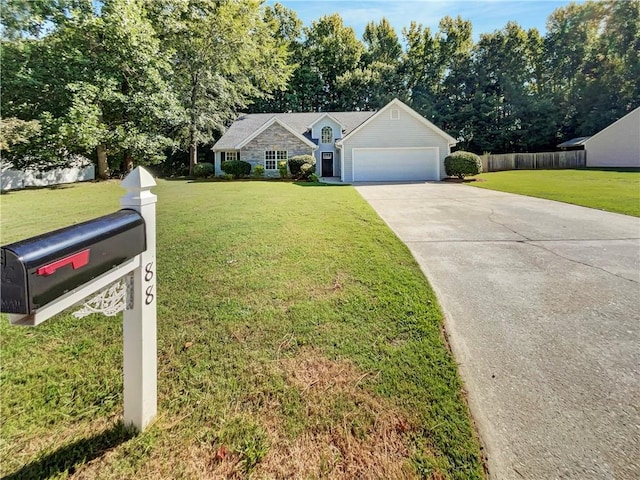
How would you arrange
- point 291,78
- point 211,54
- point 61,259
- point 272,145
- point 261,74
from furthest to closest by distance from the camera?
point 291,78
point 261,74
point 211,54
point 272,145
point 61,259

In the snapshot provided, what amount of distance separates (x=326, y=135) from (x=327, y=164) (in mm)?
2044

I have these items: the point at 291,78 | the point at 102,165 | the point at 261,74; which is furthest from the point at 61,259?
the point at 291,78

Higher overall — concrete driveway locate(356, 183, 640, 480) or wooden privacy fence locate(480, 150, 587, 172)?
wooden privacy fence locate(480, 150, 587, 172)

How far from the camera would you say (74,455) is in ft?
6.43

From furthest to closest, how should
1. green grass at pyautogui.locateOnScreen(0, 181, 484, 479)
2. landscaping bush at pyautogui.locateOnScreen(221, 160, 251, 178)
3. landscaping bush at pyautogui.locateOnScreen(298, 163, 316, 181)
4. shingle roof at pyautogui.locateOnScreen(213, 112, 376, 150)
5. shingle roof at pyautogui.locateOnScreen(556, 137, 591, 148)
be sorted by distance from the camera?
shingle roof at pyautogui.locateOnScreen(556, 137, 591, 148)
shingle roof at pyautogui.locateOnScreen(213, 112, 376, 150)
landscaping bush at pyautogui.locateOnScreen(221, 160, 251, 178)
landscaping bush at pyautogui.locateOnScreen(298, 163, 316, 181)
green grass at pyautogui.locateOnScreen(0, 181, 484, 479)

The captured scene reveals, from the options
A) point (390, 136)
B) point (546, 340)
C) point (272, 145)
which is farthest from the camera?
point (272, 145)

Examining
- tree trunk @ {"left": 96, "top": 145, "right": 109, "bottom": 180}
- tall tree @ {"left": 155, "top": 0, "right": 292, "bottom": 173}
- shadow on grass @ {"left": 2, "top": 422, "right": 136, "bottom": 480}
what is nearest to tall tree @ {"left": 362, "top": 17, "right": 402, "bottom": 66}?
tall tree @ {"left": 155, "top": 0, "right": 292, "bottom": 173}

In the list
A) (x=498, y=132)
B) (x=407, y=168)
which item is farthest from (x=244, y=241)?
(x=498, y=132)

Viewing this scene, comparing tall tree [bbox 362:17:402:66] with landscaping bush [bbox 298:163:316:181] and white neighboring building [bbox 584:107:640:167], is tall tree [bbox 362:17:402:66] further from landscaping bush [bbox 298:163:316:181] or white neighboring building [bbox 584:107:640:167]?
landscaping bush [bbox 298:163:316:181]

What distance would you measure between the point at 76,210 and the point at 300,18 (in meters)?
36.8

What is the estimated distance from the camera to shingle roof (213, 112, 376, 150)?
25.1 meters

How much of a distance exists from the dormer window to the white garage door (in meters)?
4.15

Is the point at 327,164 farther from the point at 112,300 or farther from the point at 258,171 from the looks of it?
the point at 112,300

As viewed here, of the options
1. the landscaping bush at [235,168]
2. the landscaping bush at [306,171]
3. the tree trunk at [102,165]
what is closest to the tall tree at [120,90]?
the tree trunk at [102,165]
